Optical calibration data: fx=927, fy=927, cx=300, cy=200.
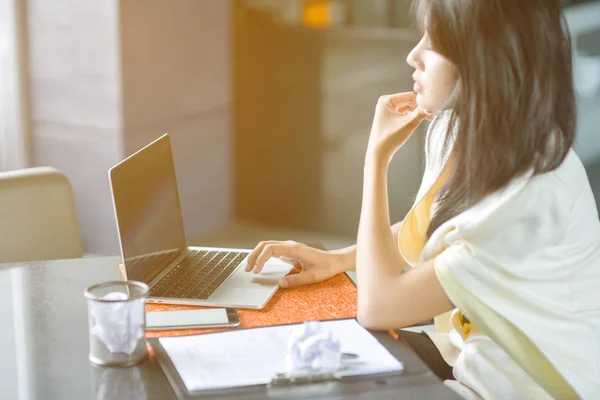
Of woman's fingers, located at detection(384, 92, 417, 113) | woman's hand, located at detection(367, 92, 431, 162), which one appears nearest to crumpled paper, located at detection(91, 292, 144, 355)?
woman's hand, located at detection(367, 92, 431, 162)

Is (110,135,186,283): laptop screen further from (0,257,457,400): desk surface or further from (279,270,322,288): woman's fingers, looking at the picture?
(279,270,322,288): woman's fingers

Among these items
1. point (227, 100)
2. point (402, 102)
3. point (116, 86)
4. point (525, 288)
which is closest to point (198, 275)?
point (402, 102)

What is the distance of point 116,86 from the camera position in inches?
134

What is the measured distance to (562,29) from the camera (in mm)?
1476

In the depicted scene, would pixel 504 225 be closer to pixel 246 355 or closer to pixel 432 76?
pixel 432 76

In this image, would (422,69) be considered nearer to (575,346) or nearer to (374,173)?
(374,173)

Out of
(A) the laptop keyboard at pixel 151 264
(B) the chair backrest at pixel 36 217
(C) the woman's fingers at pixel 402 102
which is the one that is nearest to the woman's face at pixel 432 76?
(C) the woman's fingers at pixel 402 102

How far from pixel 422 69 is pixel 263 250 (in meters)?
0.44

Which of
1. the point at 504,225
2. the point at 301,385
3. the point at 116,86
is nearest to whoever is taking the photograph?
the point at 301,385

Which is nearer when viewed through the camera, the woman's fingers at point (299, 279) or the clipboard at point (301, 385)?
the clipboard at point (301, 385)

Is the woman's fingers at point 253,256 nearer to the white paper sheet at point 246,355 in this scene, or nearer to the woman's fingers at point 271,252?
the woman's fingers at point 271,252

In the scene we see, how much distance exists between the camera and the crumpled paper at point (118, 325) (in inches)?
50.7

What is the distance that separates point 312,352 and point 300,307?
31 cm

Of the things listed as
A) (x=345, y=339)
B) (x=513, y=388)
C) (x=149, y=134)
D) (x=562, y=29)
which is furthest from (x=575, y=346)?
(x=149, y=134)
